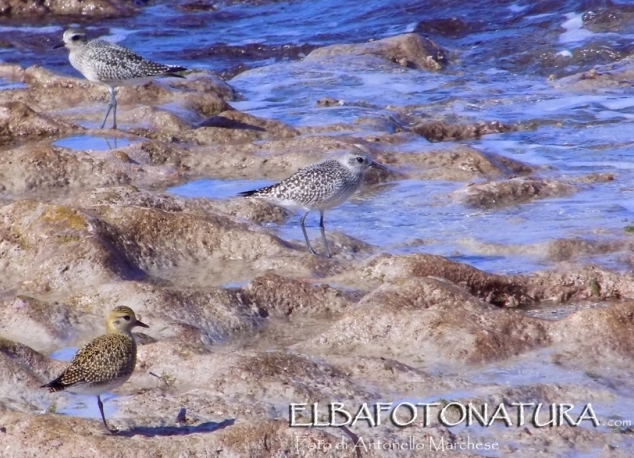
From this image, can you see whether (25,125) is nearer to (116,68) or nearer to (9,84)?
(116,68)

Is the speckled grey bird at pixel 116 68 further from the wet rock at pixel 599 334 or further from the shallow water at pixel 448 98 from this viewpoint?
the wet rock at pixel 599 334

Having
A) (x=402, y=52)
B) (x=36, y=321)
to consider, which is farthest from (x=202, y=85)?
(x=36, y=321)

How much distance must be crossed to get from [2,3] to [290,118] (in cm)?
1413

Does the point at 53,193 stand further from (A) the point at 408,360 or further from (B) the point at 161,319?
(A) the point at 408,360

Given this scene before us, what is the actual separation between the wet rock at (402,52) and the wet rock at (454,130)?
15.5ft

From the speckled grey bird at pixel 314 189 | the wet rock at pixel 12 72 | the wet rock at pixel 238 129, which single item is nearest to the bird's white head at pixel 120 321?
the speckled grey bird at pixel 314 189

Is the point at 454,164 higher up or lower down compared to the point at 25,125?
lower down

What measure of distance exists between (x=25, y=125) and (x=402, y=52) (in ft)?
27.9

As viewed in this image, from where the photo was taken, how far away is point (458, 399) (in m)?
7.16

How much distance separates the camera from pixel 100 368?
6484 mm

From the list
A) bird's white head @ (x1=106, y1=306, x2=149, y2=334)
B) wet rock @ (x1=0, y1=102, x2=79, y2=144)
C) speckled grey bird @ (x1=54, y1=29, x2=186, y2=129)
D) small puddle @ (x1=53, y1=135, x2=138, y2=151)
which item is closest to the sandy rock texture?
small puddle @ (x1=53, y1=135, x2=138, y2=151)

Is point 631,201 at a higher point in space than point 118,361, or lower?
lower

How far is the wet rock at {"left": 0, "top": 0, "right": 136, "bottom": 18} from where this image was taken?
28.5 m

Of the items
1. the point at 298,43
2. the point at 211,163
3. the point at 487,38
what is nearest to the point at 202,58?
the point at 298,43
